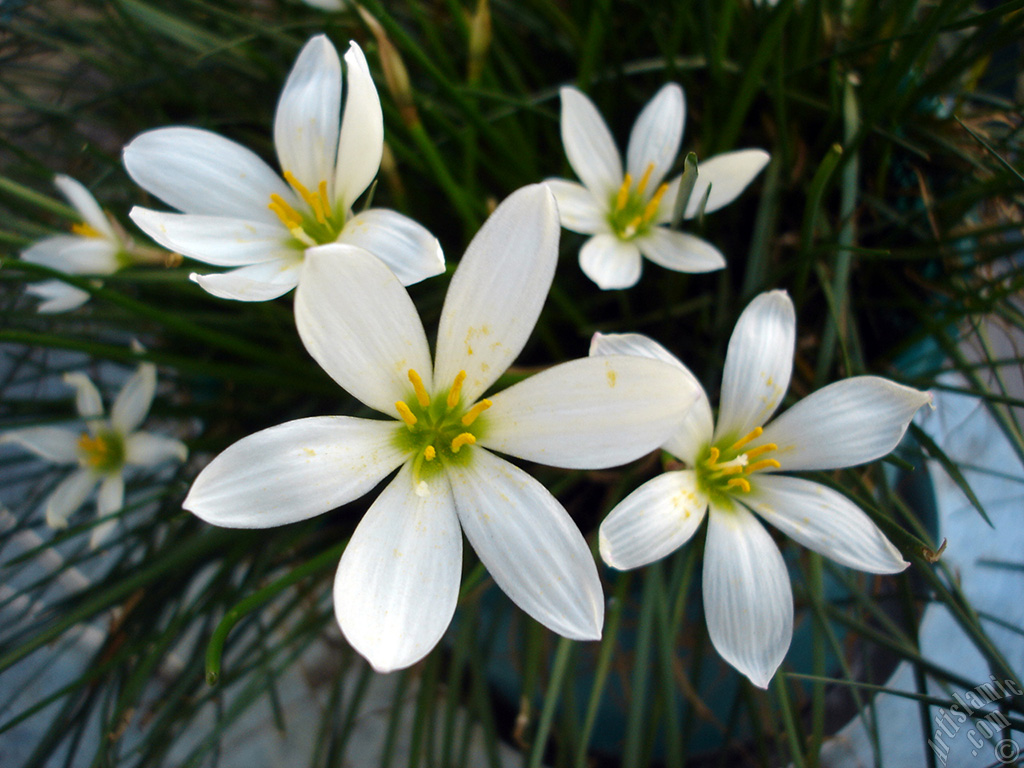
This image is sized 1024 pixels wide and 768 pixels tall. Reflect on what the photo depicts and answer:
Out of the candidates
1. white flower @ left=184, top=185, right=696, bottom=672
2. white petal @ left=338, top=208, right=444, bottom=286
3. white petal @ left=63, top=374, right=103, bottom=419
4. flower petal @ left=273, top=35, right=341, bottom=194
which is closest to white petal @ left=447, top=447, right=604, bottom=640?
white flower @ left=184, top=185, right=696, bottom=672

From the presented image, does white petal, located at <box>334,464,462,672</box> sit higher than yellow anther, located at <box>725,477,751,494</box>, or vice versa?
yellow anther, located at <box>725,477,751,494</box>

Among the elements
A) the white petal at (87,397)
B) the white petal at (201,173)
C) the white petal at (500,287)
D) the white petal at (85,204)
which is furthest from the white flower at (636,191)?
the white petal at (87,397)

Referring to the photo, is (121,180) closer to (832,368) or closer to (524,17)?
(524,17)

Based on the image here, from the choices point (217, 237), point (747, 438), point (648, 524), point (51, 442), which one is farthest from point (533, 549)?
point (51, 442)

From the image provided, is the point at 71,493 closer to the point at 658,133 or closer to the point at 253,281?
the point at 253,281

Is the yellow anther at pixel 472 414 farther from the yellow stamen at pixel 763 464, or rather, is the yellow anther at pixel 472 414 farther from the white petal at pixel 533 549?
the yellow stamen at pixel 763 464

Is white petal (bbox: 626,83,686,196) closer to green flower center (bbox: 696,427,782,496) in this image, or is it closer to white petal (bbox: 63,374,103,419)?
green flower center (bbox: 696,427,782,496)

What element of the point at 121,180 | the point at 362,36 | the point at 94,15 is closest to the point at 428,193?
the point at 362,36
